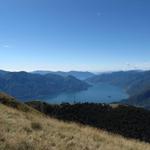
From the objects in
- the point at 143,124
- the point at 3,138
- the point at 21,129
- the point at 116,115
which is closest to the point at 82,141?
the point at 21,129

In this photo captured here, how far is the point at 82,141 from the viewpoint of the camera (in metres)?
13.8

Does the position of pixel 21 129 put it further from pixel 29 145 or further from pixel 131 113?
pixel 131 113

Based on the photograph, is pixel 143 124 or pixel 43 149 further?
pixel 143 124

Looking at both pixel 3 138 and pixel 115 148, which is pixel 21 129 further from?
pixel 115 148

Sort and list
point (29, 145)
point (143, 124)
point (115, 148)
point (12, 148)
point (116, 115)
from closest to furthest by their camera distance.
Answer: point (12, 148) → point (29, 145) → point (115, 148) → point (143, 124) → point (116, 115)

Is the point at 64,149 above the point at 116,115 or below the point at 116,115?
above

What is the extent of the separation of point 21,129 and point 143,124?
237 ft

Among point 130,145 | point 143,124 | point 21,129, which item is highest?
point 21,129

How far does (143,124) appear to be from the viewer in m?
82.2

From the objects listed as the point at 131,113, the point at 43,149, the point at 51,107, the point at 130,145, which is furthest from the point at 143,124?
the point at 43,149

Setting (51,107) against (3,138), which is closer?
(3,138)

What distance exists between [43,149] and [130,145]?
595cm

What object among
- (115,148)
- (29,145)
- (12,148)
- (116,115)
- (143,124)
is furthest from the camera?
(116,115)

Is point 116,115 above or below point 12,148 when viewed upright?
below
